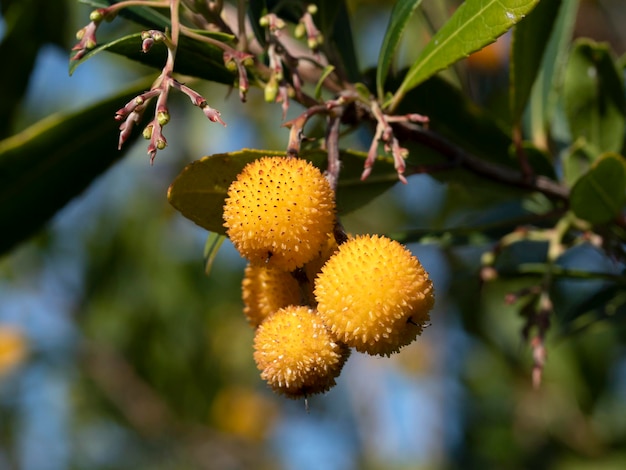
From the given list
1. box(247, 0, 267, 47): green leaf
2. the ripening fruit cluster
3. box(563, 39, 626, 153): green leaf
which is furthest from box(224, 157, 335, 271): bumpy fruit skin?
box(563, 39, 626, 153): green leaf

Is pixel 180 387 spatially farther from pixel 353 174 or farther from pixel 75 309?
pixel 353 174

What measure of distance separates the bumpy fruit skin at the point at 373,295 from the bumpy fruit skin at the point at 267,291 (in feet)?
0.46

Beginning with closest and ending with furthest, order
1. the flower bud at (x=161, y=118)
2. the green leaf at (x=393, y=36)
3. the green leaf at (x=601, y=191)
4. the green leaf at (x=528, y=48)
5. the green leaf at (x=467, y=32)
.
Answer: the flower bud at (x=161, y=118), the green leaf at (x=467, y=32), the green leaf at (x=393, y=36), the green leaf at (x=601, y=191), the green leaf at (x=528, y=48)

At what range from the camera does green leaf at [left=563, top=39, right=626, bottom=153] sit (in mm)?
1751

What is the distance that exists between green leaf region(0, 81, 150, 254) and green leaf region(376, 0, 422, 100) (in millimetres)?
493

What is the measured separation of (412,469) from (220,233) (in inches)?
132

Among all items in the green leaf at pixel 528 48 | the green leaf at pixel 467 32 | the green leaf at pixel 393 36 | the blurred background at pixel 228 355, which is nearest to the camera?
the green leaf at pixel 467 32

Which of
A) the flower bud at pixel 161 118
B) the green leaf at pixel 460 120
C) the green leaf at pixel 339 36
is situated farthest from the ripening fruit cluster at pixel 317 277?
the green leaf at pixel 460 120

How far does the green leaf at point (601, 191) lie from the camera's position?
1.46m

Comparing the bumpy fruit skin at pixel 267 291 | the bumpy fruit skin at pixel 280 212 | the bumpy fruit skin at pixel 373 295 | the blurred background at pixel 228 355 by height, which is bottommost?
the blurred background at pixel 228 355

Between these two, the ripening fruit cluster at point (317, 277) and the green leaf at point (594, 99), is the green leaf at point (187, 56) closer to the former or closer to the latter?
the ripening fruit cluster at point (317, 277)

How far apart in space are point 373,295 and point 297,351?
0.47 feet

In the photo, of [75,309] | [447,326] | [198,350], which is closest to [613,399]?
[447,326]

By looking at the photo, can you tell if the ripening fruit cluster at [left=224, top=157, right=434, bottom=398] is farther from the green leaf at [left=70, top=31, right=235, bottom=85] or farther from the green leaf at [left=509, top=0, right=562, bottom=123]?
the green leaf at [left=509, top=0, right=562, bottom=123]
